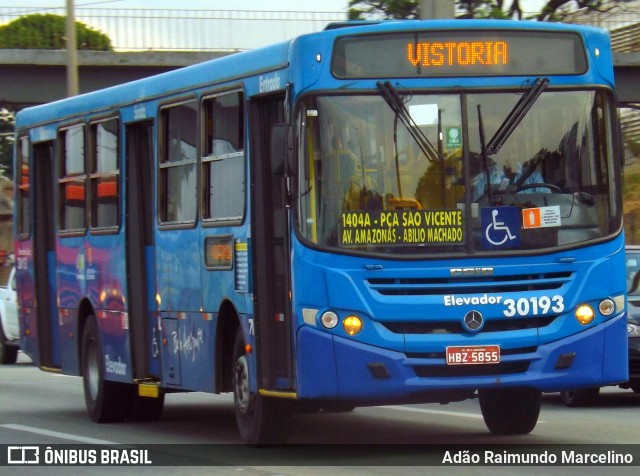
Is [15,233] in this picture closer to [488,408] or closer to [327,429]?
[327,429]

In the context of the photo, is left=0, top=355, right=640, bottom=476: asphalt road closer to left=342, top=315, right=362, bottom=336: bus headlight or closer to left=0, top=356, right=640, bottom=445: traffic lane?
left=0, top=356, right=640, bottom=445: traffic lane

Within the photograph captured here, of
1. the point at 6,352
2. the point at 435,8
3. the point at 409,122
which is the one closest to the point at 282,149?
the point at 409,122

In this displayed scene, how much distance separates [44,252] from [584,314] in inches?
Answer: 302

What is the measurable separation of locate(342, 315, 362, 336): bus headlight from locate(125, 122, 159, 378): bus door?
3815 mm

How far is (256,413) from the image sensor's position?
1170 cm

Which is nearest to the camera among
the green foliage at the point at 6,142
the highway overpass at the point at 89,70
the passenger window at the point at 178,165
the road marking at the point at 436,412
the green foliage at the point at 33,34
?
A: the passenger window at the point at 178,165

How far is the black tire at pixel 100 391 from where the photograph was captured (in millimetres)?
15188

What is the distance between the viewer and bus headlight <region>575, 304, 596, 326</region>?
11.0 m

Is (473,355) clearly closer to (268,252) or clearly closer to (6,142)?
(268,252)

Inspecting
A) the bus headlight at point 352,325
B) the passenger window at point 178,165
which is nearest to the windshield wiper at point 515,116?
the bus headlight at point 352,325

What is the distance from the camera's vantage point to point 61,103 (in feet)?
53.8

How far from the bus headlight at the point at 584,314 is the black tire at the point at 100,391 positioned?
222 inches

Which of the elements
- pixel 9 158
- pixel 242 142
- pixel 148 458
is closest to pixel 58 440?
pixel 148 458

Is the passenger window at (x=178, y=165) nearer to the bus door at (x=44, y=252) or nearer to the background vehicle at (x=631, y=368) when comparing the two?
the bus door at (x=44, y=252)
